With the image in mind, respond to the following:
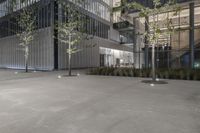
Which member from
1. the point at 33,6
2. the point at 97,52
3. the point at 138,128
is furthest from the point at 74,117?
the point at 97,52

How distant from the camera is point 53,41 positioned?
78.4 ft

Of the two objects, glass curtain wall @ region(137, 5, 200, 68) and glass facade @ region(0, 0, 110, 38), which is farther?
glass facade @ region(0, 0, 110, 38)

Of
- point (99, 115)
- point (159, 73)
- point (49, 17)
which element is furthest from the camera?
point (49, 17)

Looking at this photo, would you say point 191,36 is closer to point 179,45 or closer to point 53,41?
point 179,45

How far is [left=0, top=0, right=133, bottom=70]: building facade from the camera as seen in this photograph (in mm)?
24172

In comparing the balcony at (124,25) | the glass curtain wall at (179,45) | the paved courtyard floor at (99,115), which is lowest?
the paved courtyard floor at (99,115)

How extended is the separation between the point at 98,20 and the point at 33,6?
13.1 meters

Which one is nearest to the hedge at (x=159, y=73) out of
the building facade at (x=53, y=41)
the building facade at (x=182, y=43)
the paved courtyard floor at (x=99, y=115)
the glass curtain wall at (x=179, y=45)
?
the building facade at (x=182, y=43)

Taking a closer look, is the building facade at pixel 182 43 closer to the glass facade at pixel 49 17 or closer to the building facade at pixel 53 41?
the building facade at pixel 53 41

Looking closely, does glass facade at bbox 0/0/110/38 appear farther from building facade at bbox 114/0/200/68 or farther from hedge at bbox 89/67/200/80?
hedge at bbox 89/67/200/80

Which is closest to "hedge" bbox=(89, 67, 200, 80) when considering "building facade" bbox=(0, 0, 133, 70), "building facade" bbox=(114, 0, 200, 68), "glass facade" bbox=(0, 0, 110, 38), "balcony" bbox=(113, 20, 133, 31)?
"building facade" bbox=(114, 0, 200, 68)

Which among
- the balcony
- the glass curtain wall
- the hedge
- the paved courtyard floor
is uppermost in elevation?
the balcony

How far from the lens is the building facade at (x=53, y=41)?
24.2m

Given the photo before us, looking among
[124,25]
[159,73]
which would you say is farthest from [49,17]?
[159,73]
